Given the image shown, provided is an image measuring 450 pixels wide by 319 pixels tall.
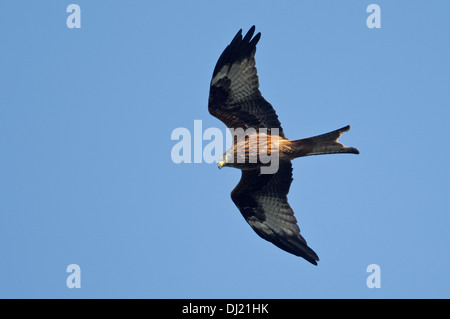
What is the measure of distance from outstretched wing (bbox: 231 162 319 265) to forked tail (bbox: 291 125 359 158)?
0.74 metres

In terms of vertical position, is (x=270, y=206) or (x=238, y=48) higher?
(x=238, y=48)

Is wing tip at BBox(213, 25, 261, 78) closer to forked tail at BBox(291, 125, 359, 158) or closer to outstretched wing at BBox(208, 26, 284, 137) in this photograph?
outstretched wing at BBox(208, 26, 284, 137)

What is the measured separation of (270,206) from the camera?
39.8 ft

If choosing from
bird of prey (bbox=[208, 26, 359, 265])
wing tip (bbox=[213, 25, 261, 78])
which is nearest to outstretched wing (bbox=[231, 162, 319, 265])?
bird of prey (bbox=[208, 26, 359, 265])

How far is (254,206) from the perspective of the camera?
1222 centimetres

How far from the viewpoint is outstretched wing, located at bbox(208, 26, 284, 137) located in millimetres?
11156

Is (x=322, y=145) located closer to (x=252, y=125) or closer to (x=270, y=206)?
(x=252, y=125)

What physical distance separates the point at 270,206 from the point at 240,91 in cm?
203

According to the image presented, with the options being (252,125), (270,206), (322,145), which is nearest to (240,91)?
(252,125)

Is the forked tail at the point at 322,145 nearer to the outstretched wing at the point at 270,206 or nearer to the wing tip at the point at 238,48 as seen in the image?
the outstretched wing at the point at 270,206

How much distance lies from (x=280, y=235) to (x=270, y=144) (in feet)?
5.24

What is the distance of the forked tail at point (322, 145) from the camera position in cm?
1066
